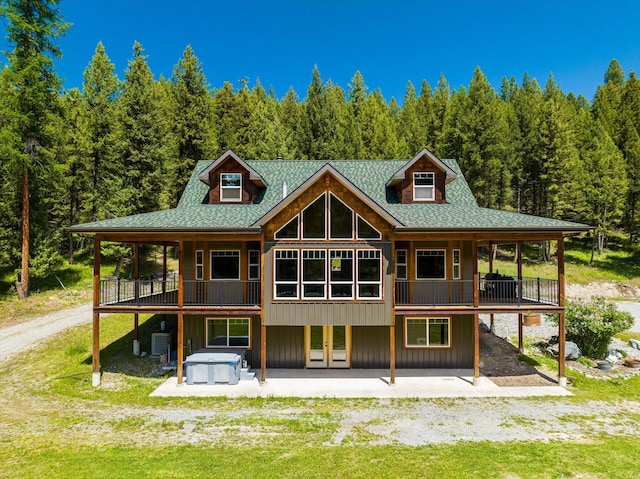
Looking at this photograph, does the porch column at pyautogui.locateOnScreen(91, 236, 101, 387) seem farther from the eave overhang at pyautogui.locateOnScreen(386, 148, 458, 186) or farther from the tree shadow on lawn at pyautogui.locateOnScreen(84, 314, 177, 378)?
the eave overhang at pyautogui.locateOnScreen(386, 148, 458, 186)

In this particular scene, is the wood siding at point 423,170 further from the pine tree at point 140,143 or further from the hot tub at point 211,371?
the pine tree at point 140,143

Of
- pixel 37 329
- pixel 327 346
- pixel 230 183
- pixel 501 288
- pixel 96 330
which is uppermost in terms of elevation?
pixel 230 183

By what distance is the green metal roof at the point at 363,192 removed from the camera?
44.5 ft

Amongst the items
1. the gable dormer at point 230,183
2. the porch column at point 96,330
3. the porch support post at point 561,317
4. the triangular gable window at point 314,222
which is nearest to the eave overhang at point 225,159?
the gable dormer at point 230,183

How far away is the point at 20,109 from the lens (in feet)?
76.8

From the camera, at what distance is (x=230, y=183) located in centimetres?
1758

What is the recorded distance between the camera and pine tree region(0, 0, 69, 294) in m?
23.0

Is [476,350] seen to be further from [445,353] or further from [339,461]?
[339,461]

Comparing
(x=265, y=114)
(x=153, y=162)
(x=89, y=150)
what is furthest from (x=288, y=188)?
(x=265, y=114)

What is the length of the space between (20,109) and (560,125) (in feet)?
151

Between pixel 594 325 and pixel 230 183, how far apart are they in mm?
17819

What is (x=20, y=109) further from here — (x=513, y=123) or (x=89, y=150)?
(x=513, y=123)

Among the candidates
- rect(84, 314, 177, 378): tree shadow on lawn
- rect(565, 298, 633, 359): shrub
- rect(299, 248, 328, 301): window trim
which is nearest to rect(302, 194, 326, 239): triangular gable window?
rect(299, 248, 328, 301): window trim

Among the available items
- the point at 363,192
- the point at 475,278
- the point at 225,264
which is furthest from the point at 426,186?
the point at 225,264
